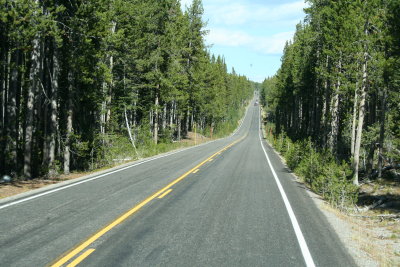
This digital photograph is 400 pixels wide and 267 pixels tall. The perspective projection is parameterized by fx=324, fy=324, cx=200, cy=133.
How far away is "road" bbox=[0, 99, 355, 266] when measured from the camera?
5242mm

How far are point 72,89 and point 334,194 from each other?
13083mm

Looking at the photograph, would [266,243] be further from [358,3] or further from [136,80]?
[136,80]

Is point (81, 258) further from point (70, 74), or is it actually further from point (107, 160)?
point (107, 160)

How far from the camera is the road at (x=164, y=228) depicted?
5.24 m

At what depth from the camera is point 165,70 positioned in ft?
111

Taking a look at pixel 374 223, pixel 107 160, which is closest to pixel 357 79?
pixel 374 223

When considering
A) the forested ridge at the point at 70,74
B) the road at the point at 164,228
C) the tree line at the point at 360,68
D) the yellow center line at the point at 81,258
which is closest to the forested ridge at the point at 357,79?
the tree line at the point at 360,68

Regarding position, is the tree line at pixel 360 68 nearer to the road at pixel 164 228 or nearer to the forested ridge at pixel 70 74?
the road at pixel 164 228

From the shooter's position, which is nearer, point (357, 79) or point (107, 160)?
point (107, 160)

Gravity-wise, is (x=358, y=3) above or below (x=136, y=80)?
above

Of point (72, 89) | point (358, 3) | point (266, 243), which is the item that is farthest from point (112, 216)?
point (358, 3)

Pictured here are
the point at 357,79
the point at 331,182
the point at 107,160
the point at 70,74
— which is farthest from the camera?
the point at 357,79

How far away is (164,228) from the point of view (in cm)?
672

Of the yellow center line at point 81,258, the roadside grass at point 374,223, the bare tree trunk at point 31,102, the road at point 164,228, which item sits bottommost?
the roadside grass at point 374,223
